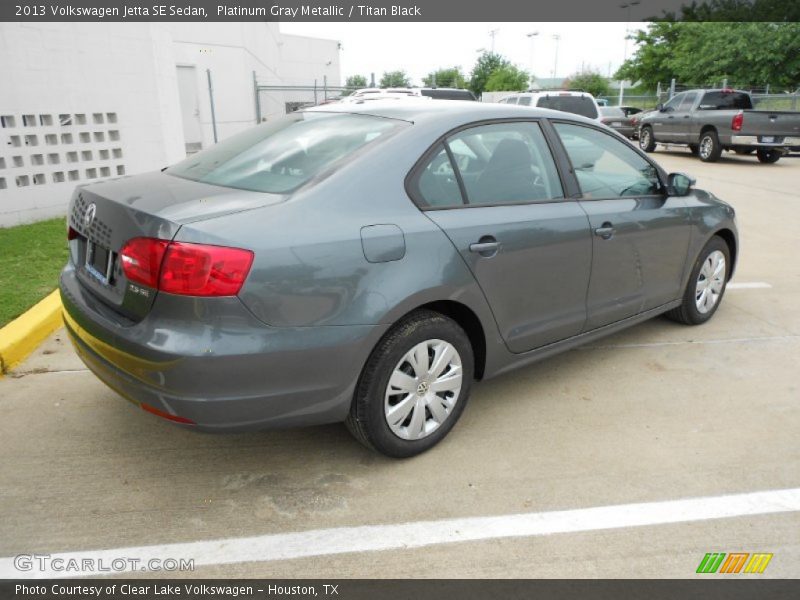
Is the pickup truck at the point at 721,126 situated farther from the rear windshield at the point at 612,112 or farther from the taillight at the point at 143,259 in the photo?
the taillight at the point at 143,259

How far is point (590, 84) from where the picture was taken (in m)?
53.0

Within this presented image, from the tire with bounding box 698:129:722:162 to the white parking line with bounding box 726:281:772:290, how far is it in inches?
490

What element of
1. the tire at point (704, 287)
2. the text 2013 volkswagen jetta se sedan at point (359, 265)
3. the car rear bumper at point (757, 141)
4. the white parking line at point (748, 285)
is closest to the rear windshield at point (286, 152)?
the text 2013 volkswagen jetta se sedan at point (359, 265)

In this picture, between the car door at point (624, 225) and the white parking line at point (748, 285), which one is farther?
the white parking line at point (748, 285)

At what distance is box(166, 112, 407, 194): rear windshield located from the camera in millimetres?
2920

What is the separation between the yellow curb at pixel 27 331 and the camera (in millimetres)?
3943

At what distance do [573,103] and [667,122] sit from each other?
6.36 m

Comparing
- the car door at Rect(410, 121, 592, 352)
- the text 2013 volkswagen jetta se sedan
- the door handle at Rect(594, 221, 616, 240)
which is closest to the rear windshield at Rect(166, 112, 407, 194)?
the text 2013 volkswagen jetta se sedan

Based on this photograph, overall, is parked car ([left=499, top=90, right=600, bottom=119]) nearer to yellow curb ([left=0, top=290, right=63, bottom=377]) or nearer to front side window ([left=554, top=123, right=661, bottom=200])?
front side window ([left=554, top=123, right=661, bottom=200])

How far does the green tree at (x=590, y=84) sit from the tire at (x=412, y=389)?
172 ft

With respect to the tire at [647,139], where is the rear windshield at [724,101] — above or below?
above

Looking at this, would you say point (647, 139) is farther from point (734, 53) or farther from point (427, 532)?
point (427, 532)
